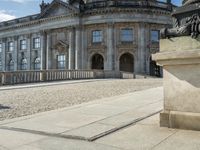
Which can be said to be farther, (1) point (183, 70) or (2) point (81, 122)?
(2) point (81, 122)

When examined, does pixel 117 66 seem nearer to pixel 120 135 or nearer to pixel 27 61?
pixel 27 61

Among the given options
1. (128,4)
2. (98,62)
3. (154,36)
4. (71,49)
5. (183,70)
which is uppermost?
(128,4)

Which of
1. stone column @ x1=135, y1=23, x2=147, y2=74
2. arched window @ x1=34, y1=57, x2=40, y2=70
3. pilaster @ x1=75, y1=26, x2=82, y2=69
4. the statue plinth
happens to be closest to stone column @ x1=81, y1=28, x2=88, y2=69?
pilaster @ x1=75, y1=26, x2=82, y2=69

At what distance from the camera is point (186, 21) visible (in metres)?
6.02

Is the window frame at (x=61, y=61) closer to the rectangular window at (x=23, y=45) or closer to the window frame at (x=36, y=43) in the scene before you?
the window frame at (x=36, y=43)

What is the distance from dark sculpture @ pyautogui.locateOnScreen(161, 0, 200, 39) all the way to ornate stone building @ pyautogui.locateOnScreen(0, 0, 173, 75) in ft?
145

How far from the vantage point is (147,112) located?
26.2 ft

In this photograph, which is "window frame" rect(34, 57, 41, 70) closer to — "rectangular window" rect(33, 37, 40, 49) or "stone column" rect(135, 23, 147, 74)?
"rectangular window" rect(33, 37, 40, 49)

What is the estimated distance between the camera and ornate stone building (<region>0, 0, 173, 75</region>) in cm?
5125

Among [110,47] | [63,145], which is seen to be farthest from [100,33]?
→ [63,145]

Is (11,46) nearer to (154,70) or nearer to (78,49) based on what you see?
(78,49)

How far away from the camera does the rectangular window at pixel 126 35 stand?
5172 cm

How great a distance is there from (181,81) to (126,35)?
153 feet

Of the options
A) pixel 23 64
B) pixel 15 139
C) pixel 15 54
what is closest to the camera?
pixel 15 139
